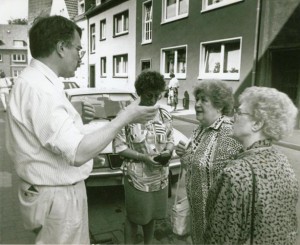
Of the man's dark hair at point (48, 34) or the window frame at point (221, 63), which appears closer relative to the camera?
the man's dark hair at point (48, 34)

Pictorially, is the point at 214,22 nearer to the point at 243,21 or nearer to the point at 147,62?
the point at 243,21

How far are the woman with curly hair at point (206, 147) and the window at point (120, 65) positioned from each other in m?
20.1

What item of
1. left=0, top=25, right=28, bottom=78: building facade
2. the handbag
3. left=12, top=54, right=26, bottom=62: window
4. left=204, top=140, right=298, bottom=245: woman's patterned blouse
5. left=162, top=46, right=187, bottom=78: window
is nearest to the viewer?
left=204, top=140, right=298, bottom=245: woman's patterned blouse

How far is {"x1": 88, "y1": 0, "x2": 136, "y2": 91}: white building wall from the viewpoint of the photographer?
2064 centimetres

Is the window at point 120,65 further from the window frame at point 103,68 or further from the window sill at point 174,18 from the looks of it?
the window sill at point 174,18

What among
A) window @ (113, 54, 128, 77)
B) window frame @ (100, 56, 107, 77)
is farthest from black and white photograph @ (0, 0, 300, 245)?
window frame @ (100, 56, 107, 77)

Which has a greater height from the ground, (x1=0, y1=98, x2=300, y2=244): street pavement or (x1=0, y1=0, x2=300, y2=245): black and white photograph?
(x1=0, y1=0, x2=300, y2=245): black and white photograph

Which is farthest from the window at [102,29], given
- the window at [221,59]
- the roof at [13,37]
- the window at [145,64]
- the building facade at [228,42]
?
the roof at [13,37]

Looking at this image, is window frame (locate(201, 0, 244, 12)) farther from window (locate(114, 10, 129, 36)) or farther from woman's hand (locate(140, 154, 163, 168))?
woman's hand (locate(140, 154, 163, 168))

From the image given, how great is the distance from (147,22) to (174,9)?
3220mm

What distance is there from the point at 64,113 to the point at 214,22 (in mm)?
13116

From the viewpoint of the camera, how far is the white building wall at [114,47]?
2064cm

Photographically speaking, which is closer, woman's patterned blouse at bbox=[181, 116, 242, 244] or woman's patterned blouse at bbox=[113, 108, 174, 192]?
woman's patterned blouse at bbox=[181, 116, 242, 244]

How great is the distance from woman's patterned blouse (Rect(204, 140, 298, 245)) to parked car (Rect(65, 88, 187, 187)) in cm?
267
